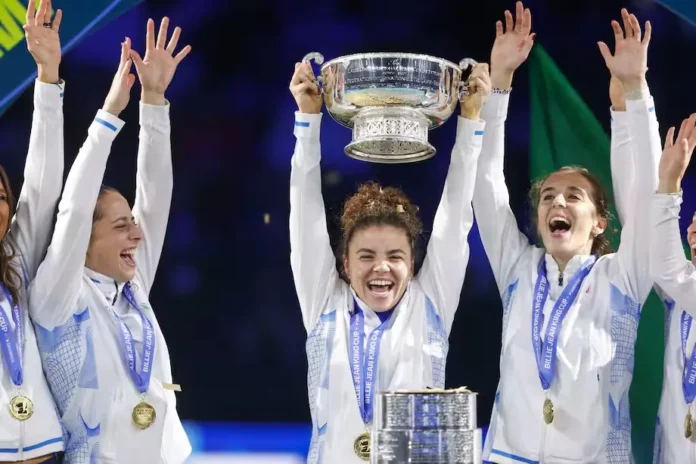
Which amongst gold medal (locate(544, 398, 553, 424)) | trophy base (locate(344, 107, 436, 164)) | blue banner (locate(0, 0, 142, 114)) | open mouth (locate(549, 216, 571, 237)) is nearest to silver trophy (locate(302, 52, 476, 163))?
trophy base (locate(344, 107, 436, 164))

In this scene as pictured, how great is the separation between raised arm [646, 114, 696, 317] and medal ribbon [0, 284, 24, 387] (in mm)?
1931

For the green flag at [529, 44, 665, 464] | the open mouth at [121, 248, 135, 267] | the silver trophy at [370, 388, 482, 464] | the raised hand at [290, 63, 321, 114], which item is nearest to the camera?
the silver trophy at [370, 388, 482, 464]

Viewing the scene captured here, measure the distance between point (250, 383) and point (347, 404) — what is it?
4.78ft

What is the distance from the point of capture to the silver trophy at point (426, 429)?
2.12m

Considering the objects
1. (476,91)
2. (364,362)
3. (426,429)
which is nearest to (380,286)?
(364,362)

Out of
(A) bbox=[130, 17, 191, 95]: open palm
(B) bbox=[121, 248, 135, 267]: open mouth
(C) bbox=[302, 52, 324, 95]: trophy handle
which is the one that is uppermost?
(A) bbox=[130, 17, 191, 95]: open palm

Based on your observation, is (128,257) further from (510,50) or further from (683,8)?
(683,8)

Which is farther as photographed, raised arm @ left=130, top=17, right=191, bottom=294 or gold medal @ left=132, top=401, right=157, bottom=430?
raised arm @ left=130, top=17, right=191, bottom=294

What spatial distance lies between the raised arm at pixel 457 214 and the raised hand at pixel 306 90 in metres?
0.48

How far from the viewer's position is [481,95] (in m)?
3.37

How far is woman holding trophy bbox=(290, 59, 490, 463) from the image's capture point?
3207mm

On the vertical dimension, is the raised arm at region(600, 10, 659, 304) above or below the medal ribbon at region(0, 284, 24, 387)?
above

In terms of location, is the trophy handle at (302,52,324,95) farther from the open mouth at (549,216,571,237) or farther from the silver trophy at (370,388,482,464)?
the silver trophy at (370,388,482,464)

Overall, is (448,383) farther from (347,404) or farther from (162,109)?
(162,109)
